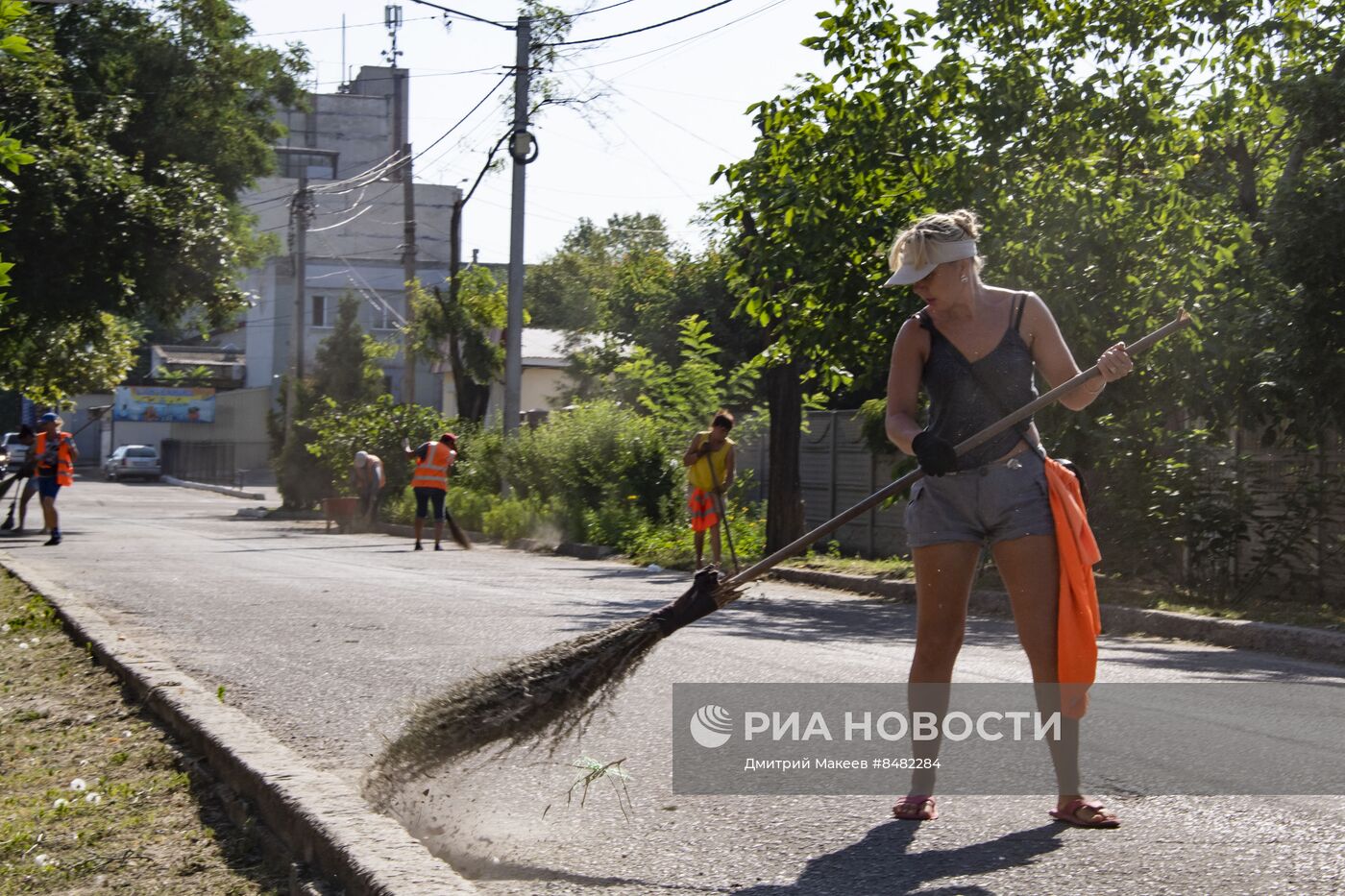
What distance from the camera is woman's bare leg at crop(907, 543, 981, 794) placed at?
4461mm

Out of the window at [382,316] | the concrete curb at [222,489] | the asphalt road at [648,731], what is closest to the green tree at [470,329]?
the concrete curb at [222,489]

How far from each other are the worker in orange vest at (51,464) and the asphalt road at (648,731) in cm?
367

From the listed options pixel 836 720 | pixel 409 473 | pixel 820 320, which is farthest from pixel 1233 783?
pixel 409 473

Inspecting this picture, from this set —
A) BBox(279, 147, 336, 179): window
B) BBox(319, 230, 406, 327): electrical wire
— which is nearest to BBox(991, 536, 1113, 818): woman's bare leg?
BBox(319, 230, 406, 327): electrical wire

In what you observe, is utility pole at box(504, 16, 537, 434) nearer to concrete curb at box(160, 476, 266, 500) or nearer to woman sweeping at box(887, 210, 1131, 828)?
woman sweeping at box(887, 210, 1131, 828)

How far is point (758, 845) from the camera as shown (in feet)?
14.3

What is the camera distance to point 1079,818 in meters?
4.38

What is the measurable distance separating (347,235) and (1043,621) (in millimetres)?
66294

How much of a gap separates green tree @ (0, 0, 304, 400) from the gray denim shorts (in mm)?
17271

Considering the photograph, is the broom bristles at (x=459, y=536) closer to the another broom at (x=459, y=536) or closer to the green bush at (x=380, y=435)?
the another broom at (x=459, y=536)

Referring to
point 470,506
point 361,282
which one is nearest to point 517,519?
point 470,506

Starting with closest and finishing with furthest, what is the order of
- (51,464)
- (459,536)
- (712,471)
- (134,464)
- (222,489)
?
(712,471), (51,464), (459,536), (222,489), (134,464)

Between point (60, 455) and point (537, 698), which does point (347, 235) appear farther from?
point (537, 698)

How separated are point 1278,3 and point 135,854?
497 inches
